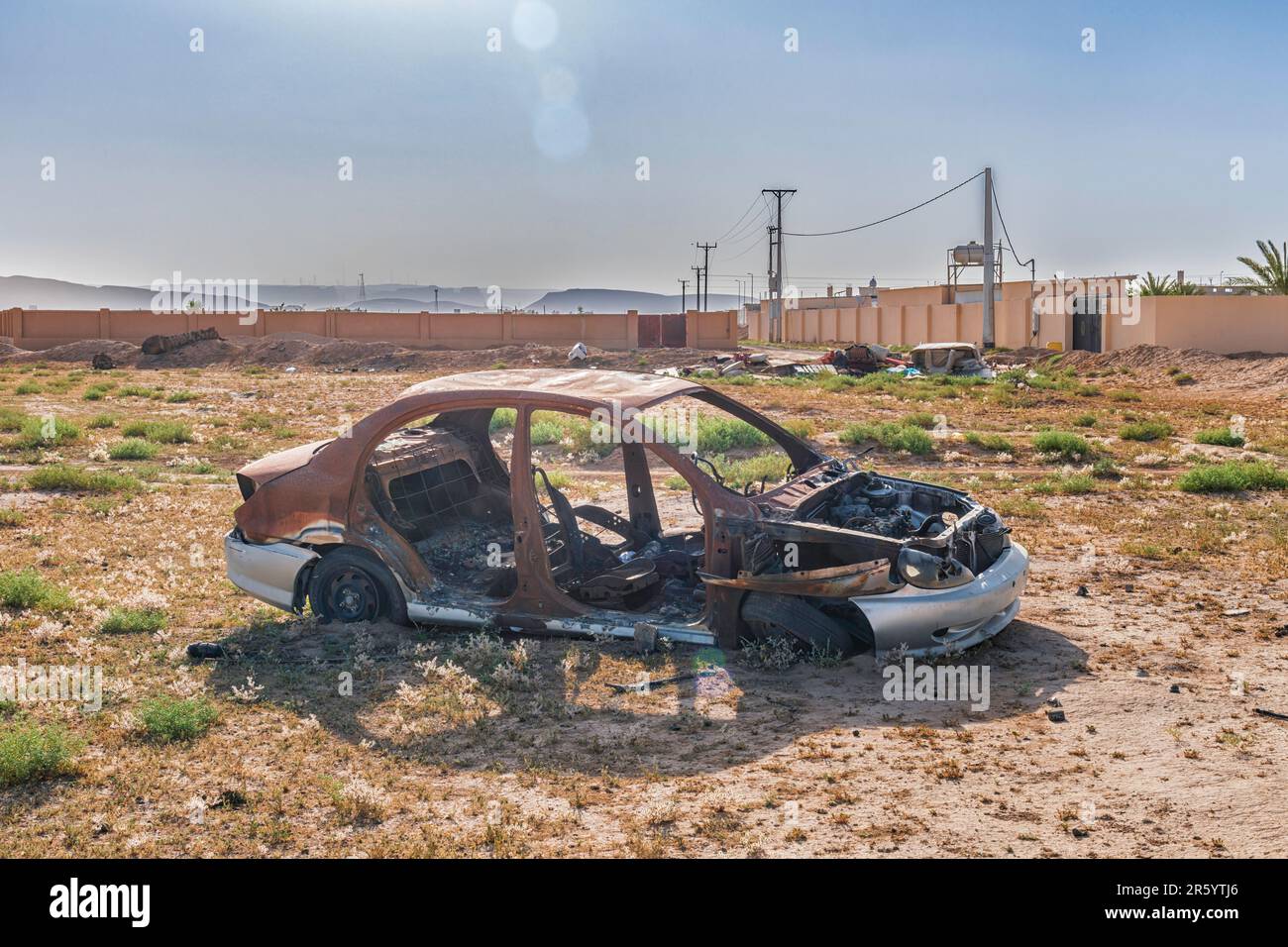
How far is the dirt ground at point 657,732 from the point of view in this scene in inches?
169

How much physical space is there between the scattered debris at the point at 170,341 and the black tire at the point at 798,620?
4997 centimetres

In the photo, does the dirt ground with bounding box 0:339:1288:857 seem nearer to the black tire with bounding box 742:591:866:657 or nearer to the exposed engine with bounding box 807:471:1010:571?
the black tire with bounding box 742:591:866:657

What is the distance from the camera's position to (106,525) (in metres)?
10.9

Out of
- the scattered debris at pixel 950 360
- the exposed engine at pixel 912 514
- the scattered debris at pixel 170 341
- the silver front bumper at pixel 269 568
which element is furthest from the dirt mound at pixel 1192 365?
the scattered debris at pixel 170 341

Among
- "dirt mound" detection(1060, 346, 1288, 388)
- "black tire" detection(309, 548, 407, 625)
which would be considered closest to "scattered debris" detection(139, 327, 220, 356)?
"dirt mound" detection(1060, 346, 1288, 388)

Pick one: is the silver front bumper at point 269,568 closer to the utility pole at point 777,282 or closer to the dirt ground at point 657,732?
the dirt ground at point 657,732

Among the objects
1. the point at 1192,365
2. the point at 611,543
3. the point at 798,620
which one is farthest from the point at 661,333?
the point at 798,620

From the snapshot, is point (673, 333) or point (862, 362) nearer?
point (862, 362)

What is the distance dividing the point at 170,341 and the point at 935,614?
51.3m

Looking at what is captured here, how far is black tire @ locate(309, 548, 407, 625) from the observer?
23.0 feet

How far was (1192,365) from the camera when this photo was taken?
37.2 m

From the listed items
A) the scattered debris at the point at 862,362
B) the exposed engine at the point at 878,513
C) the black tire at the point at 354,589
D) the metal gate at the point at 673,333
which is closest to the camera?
the exposed engine at the point at 878,513

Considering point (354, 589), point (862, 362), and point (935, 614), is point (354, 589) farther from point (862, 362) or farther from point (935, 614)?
point (862, 362)
